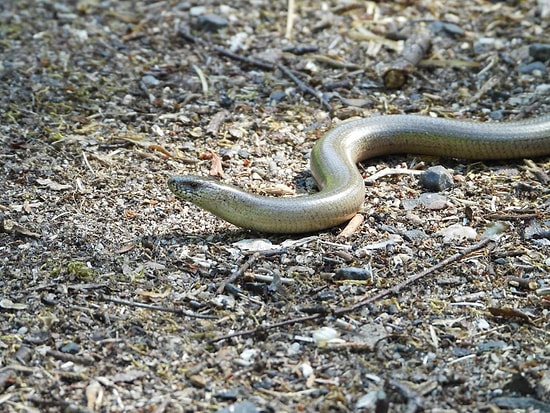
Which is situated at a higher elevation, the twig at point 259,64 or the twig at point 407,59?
the twig at point 407,59

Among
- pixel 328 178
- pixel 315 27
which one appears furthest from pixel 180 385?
pixel 315 27

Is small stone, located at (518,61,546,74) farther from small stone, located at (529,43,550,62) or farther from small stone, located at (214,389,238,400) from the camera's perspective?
small stone, located at (214,389,238,400)

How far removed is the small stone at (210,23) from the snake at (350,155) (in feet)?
7.07

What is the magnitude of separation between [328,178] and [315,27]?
Result: 2.77 meters

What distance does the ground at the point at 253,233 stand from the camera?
390 cm

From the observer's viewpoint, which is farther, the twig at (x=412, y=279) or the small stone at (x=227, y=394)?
the twig at (x=412, y=279)

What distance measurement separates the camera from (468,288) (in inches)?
179

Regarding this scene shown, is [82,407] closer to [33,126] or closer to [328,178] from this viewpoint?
[328,178]

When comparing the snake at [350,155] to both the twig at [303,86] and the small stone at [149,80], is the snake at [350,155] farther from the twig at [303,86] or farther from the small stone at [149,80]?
the small stone at [149,80]

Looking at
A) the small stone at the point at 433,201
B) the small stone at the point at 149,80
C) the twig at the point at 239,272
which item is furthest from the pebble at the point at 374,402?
the small stone at the point at 149,80

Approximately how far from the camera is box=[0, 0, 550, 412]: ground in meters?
3.90

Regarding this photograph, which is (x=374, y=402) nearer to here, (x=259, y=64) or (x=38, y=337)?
(x=38, y=337)

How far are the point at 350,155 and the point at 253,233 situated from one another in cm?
106

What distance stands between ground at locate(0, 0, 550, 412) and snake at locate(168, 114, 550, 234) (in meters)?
0.11
